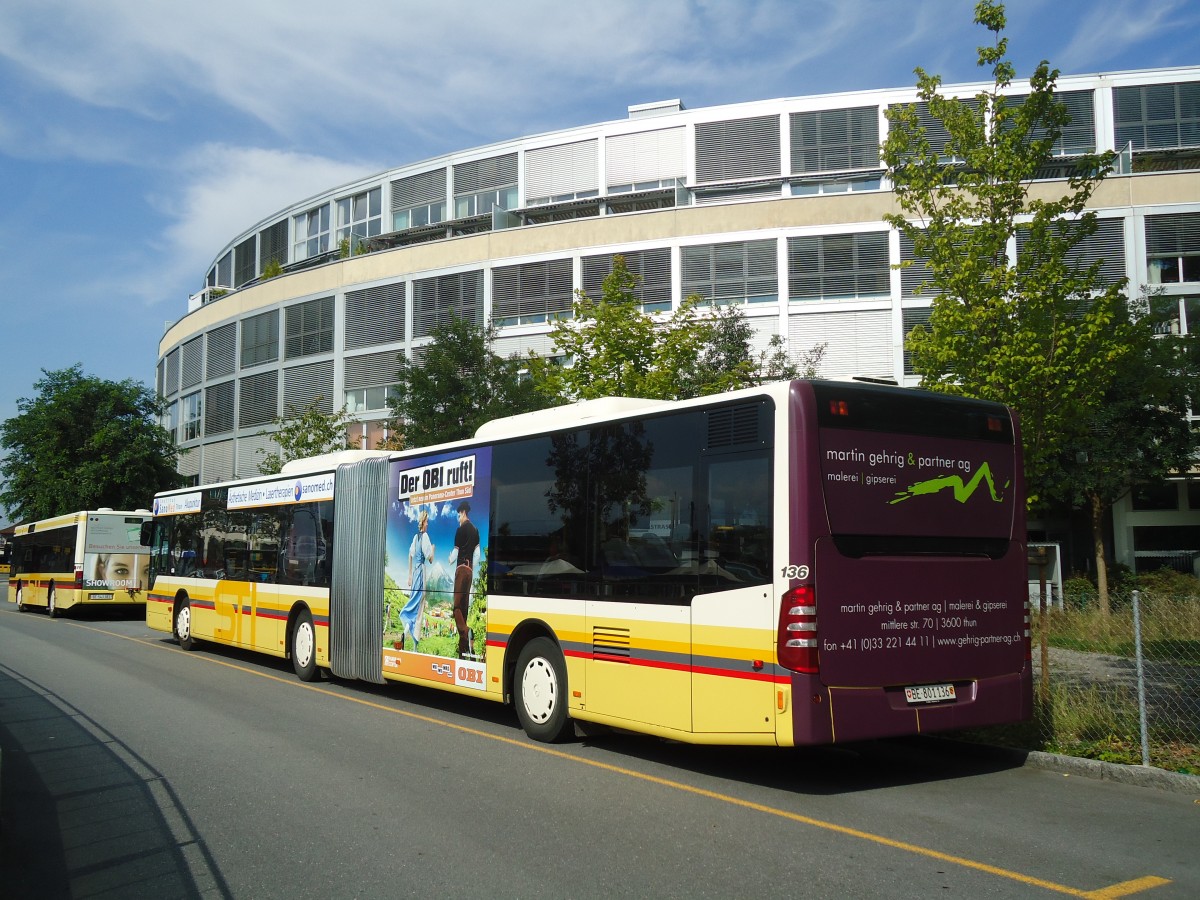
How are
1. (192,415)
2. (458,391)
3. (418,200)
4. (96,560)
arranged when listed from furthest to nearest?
1. (192,415)
2. (418,200)
3. (96,560)
4. (458,391)

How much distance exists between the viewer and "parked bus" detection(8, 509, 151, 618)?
3020 centimetres

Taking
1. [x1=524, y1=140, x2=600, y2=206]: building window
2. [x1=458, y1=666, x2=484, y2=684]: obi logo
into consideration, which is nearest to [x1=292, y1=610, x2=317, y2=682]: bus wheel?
[x1=458, y1=666, x2=484, y2=684]: obi logo

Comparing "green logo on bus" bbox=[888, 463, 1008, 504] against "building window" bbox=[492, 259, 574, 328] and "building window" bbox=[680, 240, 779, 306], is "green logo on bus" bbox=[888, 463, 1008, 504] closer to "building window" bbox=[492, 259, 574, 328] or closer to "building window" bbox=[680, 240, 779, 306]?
"building window" bbox=[680, 240, 779, 306]

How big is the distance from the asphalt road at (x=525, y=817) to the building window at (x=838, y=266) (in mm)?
29535

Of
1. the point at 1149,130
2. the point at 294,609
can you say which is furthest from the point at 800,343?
the point at 294,609

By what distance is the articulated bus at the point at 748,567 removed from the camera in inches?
308

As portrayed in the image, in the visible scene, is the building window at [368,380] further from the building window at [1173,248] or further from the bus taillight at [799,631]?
the bus taillight at [799,631]

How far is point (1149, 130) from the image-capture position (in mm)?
39562

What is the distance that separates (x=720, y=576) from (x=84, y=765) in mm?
5509

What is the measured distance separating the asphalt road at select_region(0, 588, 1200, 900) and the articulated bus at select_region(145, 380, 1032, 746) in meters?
0.59

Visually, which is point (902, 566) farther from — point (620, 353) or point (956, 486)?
point (620, 353)

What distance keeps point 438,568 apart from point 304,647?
423 cm

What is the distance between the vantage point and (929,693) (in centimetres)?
827

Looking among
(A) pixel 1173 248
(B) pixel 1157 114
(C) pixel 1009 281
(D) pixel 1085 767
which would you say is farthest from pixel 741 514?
(B) pixel 1157 114
